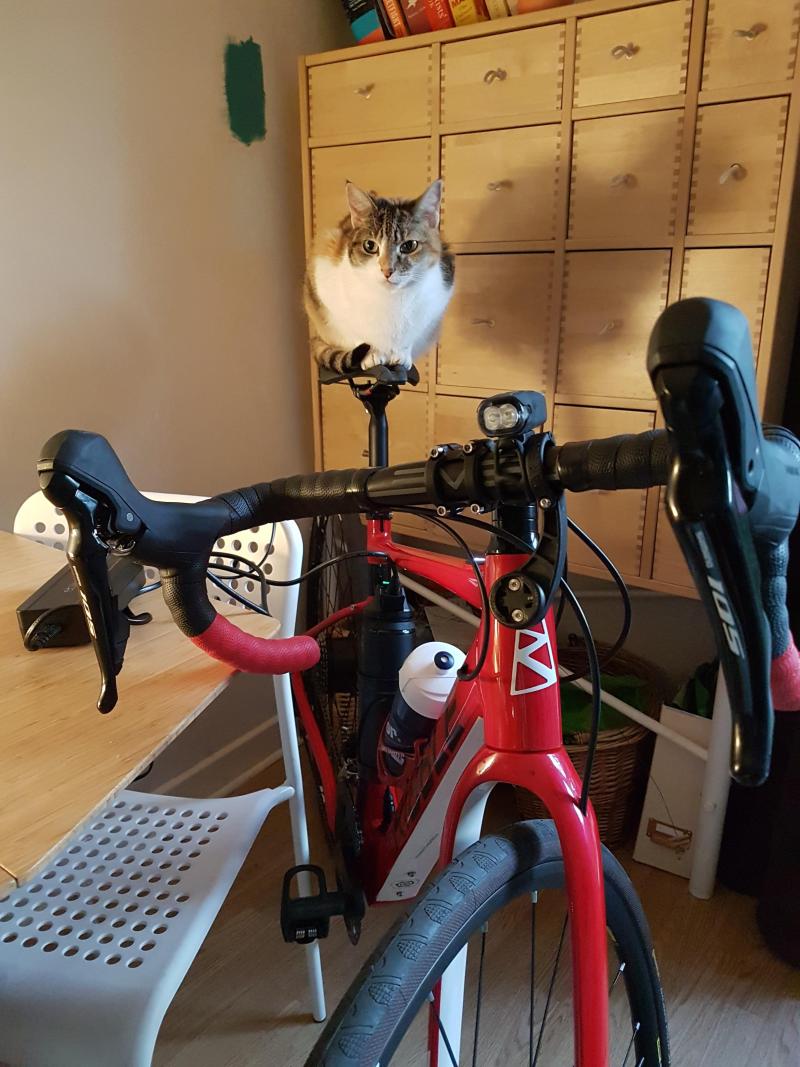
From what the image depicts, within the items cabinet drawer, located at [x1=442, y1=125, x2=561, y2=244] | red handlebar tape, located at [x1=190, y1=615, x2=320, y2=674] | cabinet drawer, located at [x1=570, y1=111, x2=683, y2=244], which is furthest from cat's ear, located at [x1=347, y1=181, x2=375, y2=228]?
red handlebar tape, located at [x1=190, y1=615, x2=320, y2=674]

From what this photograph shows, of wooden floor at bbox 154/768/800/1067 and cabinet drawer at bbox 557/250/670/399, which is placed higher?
cabinet drawer at bbox 557/250/670/399

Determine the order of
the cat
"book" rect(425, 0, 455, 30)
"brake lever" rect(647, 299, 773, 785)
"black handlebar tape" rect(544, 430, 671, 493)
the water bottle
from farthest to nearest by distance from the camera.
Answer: "book" rect(425, 0, 455, 30) < the cat < the water bottle < "black handlebar tape" rect(544, 430, 671, 493) < "brake lever" rect(647, 299, 773, 785)

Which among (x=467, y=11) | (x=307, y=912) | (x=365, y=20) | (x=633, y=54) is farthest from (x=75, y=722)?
(x=365, y=20)

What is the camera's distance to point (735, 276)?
1164mm

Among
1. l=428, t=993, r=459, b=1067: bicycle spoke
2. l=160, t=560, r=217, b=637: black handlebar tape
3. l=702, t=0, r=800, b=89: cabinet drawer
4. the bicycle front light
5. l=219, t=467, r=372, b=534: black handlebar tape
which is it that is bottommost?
l=428, t=993, r=459, b=1067: bicycle spoke

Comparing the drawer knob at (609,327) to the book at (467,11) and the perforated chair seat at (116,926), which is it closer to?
the book at (467,11)

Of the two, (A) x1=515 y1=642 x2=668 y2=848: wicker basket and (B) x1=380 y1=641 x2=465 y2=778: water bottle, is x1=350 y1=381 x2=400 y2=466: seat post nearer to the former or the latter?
(B) x1=380 y1=641 x2=465 y2=778: water bottle

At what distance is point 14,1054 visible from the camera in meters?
0.71

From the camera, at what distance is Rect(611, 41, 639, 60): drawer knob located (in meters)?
1.17

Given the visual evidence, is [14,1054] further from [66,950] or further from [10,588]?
[10,588]

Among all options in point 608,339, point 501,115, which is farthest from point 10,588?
point 501,115

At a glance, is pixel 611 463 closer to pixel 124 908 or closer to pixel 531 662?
pixel 531 662

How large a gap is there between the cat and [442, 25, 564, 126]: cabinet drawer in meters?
0.19

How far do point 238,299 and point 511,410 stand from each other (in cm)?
129
